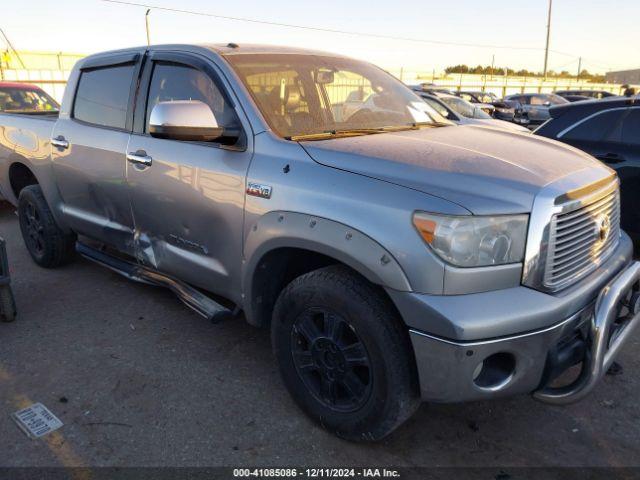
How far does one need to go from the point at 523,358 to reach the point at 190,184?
197cm

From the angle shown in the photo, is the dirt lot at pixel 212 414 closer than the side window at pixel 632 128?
Yes

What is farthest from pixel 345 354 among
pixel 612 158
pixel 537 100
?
pixel 537 100

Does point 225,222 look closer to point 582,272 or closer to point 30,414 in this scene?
point 30,414

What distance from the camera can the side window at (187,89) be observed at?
303 centimetres

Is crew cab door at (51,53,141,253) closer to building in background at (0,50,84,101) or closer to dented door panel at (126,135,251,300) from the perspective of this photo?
dented door panel at (126,135,251,300)

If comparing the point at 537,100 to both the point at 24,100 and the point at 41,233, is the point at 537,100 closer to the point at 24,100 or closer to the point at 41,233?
the point at 24,100

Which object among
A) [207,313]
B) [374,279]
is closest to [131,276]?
[207,313]

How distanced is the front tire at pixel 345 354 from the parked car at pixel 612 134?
3.66 metres

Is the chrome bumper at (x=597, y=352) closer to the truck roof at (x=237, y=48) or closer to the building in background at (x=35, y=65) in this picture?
the truck roof at (x=237, y=48)

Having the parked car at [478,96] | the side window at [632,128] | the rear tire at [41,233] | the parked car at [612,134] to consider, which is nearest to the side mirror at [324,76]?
the rear tire at [41,233]

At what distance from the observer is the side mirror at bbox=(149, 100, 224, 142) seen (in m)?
2.75

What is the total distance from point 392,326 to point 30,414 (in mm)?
2028

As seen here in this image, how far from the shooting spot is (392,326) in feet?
7.46

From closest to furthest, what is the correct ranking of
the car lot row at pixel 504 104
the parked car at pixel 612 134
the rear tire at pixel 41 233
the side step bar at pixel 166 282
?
the side step bar at pixel 166 282 < the rear tire at pixel 41 233 < the parked car at pixel 612 134 < the car lot row at pixel 504 104
